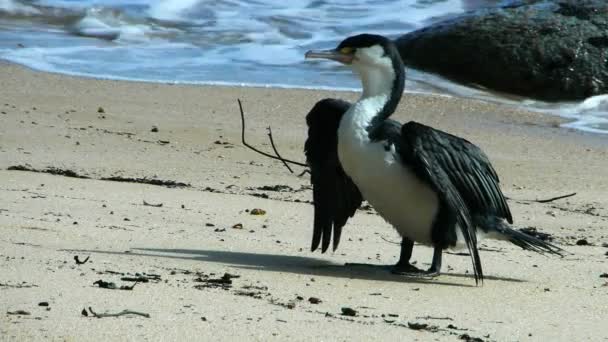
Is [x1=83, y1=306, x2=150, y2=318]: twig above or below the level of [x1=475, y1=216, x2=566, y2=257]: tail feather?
below

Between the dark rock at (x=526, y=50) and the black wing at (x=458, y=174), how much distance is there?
8482 mm

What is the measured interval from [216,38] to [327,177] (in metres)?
10.8

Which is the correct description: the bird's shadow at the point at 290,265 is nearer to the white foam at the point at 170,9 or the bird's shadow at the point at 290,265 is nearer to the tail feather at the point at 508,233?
the tail feather at the point at 508,233

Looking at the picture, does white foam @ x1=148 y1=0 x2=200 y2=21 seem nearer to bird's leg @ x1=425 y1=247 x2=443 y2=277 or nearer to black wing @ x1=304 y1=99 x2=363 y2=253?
black wing @ x1=304 y1=99 x2=363 y2=253

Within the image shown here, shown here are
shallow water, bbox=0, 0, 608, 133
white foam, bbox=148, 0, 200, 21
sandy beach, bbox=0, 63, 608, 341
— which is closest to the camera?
sandy beach, bbox=0, 63, 608, 341

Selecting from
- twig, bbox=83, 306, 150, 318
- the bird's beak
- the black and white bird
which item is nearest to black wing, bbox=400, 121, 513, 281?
the black and white bird

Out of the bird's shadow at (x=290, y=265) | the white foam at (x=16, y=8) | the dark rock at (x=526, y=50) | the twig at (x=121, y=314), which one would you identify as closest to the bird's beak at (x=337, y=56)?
the bird's shadow at (x=290, y=265)

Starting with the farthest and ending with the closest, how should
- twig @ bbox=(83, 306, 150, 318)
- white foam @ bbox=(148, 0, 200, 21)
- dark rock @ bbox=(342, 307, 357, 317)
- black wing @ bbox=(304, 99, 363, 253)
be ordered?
white foam @ bbox=(148, 0, 200, 21) < black wing @ bbox=(304, 99, 363, 253) < dark rock @ bbox=(342, 307, 357, 317) < twig @ bbox=(83, 306, 150, 318)

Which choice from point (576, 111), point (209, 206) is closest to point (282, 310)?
point (209, 206)

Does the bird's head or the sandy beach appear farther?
the bird's head

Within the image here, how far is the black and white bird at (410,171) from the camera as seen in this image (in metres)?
6.24

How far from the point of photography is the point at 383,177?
627 centimetres

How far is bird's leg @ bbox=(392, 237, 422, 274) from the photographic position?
654 centimetres

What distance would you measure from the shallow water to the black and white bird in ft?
21.5
